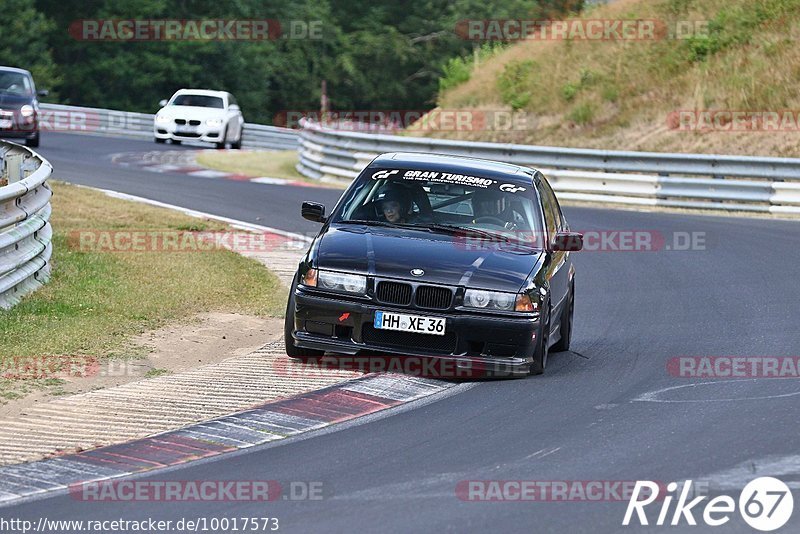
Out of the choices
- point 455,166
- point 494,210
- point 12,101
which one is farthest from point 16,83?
point 494,210

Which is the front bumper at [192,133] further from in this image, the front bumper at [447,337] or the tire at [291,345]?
the front bumper at [447,337]

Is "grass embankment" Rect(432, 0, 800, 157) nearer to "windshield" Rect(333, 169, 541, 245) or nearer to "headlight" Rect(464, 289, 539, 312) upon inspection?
"windshield" Rect(333, 169, 541, 245)

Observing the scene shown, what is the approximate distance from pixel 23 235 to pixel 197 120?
24382 millimetres

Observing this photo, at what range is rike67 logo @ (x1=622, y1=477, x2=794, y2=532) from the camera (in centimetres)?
619

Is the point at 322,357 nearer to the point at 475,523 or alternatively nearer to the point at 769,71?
the point at 475,523

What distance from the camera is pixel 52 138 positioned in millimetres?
37375

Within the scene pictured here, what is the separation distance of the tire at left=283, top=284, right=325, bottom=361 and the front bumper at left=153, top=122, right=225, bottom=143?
86.9 ft

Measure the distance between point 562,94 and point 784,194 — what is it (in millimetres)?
11055

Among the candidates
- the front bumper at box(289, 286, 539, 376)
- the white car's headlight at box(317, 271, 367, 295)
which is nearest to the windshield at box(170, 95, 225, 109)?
the white car's headlight at box(317, 271, 367, 295)

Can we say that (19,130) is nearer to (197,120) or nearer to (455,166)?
(197,120)

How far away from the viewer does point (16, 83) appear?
30.6m

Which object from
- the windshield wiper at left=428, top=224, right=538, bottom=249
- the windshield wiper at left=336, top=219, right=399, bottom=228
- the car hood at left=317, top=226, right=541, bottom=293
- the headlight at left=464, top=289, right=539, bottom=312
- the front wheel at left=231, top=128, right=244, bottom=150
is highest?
the windshield wiper at left=336, top=219, right=399, bottom=228

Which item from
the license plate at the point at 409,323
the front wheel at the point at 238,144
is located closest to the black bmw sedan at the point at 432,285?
the license plate at the point at 409,323

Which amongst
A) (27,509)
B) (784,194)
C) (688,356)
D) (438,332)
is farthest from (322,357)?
(784,194)
